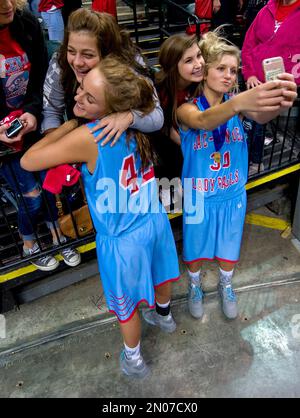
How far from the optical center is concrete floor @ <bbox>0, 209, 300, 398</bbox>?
2.38 meters

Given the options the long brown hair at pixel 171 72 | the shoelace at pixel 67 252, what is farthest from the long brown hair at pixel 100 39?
the shoelace at pixel 67 252

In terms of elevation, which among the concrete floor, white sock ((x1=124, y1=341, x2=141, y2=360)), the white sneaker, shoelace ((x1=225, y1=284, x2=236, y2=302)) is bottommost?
the concrete floor

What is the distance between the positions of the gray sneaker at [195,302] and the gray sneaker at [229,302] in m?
0.19

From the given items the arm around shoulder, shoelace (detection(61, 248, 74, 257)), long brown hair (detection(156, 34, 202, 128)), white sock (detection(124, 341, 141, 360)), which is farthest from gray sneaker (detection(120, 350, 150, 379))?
long brown hair (detection(156, 34, 202, 128))

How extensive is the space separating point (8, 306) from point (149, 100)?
2005mm

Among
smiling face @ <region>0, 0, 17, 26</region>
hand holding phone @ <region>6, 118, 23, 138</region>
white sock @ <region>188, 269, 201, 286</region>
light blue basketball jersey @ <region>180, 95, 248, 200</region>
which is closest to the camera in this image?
smiling face @ <region>0, 0, 17, 26</region>

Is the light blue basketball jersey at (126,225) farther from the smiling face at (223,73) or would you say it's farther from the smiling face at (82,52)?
the smiling face at (223,73)

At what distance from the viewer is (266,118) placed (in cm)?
172

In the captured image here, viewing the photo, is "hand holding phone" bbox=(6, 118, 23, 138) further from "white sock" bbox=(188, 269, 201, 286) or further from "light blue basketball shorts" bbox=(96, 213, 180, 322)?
"white sock" bbox=(188, 269, 201, 286)

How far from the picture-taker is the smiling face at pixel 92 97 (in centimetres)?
151

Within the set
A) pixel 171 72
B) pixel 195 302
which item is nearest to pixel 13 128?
pixel 171 72

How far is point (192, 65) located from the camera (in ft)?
6.43

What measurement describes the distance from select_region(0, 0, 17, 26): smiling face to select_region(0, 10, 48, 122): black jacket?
0.09 m

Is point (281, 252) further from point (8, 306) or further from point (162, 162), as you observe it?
point (8, 306)
